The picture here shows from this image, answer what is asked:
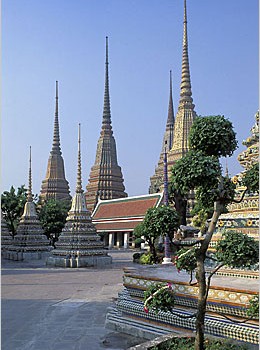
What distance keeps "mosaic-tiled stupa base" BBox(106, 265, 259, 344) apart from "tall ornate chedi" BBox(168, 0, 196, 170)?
36.8 m

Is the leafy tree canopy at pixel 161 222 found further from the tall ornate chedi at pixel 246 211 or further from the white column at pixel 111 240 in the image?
the white column at pixel 111 240

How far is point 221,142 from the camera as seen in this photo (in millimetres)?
4809

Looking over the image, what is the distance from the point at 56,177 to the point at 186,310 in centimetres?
4879

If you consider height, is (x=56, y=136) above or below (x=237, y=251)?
above

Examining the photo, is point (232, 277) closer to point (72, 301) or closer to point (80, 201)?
point (72, 301)

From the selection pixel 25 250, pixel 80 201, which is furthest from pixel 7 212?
pixel 80 201

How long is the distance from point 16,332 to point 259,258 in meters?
5.21

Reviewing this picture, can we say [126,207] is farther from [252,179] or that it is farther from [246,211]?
[252,179]

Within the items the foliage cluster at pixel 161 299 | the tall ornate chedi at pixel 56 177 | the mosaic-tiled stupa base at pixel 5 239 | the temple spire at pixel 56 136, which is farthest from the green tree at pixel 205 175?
the temple spire at pixel 56 136

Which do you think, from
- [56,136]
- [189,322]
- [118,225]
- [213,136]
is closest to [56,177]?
[56,136]

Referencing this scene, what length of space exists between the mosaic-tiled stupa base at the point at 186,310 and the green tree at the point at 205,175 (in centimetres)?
74

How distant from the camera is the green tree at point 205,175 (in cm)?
445

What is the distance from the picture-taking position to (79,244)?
21.7 m

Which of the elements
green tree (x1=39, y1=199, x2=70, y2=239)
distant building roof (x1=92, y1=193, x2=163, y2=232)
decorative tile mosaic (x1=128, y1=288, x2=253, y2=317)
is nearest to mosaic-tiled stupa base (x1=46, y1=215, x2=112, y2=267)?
green tree (x1=39, y1=199, x2=70, y2=239)
